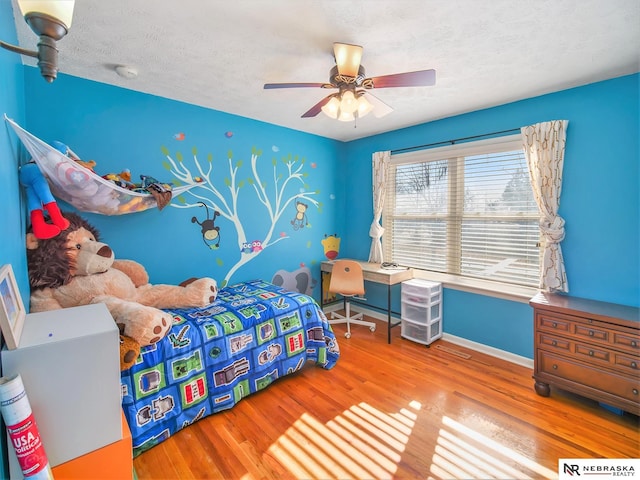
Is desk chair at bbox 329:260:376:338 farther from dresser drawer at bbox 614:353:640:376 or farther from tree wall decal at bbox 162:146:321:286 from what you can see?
dresser drawer at bbox 614:353:640:376

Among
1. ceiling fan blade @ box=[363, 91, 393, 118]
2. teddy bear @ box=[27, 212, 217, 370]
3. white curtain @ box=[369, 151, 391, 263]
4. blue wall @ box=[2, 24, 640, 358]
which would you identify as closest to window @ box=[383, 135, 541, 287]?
white curtain @ box=[369, 151, 391, 263]

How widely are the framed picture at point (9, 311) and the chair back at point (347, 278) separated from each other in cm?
282

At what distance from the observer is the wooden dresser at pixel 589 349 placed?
6.64 ft

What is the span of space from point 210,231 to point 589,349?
3.32m

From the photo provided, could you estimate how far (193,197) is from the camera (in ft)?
9.91

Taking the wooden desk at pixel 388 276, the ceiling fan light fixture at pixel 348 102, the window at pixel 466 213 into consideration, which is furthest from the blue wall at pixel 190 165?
the ceiling fan light fixture at pixel 348 102

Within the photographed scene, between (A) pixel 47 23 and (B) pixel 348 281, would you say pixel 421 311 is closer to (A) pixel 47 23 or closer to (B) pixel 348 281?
(B) pixel 348 281

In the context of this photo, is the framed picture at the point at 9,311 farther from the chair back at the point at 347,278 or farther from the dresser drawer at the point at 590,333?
the dresser drawer at the point at 590,333

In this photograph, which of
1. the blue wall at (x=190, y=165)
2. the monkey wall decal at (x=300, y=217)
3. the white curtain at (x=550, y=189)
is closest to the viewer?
the blue wall at (x=190, y=165)

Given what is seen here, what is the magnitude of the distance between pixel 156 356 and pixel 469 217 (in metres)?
3.14

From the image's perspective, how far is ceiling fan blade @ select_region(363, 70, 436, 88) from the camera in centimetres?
175

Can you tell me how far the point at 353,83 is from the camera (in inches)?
76.6

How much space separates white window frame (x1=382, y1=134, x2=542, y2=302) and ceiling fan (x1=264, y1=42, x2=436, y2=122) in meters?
1.43

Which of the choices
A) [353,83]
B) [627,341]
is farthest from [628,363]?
[353,83]
